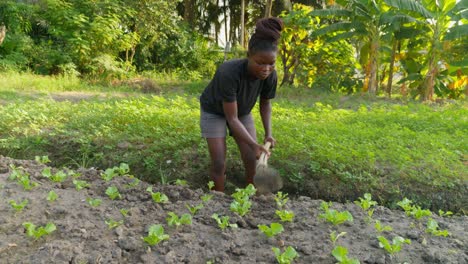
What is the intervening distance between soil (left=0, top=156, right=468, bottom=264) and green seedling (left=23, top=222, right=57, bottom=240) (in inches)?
1.4

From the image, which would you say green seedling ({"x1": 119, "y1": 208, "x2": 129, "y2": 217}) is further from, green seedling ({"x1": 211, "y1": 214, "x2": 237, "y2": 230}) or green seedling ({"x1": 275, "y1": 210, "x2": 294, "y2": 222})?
green seedling ({"x1": 275, "y1": 210, "x2": 294, "y2": 222})

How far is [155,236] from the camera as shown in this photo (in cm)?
247

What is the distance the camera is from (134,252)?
2.45 m

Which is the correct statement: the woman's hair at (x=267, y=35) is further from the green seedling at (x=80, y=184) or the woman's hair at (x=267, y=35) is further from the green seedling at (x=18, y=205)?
the green seedling at (x=18, y=205)

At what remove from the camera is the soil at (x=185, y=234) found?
7.87ft

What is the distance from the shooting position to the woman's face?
3.25m

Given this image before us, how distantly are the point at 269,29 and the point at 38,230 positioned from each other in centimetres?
201

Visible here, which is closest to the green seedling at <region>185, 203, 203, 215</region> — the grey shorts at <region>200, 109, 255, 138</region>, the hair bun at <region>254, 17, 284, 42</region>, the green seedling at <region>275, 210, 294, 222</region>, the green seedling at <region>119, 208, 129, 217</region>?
the green seedling at <region>119, 208, 129, 217</region>

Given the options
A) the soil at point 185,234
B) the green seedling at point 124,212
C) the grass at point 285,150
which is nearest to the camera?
the soil at point 185,234

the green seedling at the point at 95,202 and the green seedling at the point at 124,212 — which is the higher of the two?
the green seedling at the point at 95,202

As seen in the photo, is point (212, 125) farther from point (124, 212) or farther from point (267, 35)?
point (124, 212)

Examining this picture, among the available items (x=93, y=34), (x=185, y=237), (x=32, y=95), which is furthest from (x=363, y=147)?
(x=93, y=34)

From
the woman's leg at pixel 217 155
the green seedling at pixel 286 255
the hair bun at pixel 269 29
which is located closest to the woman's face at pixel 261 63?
the hair bun at pixel 269 29

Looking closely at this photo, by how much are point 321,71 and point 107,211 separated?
11.8 meters
